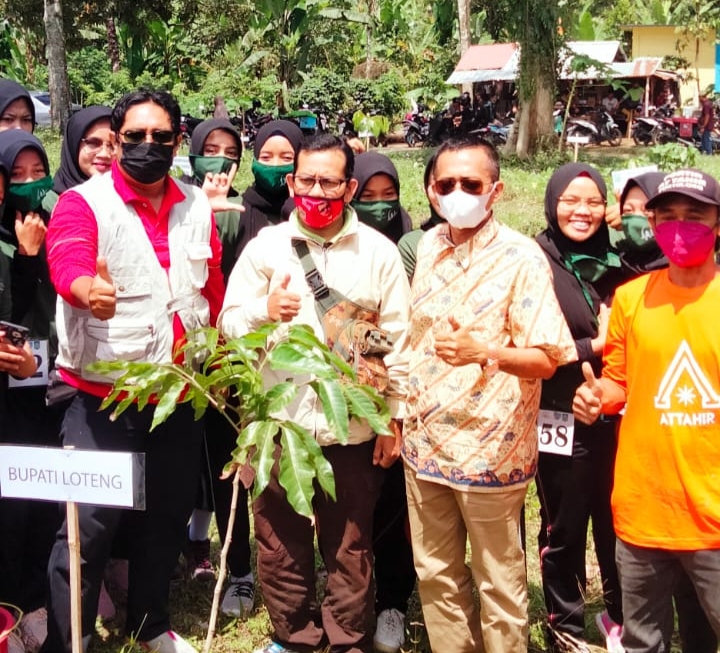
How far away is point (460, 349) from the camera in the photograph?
2736 mm

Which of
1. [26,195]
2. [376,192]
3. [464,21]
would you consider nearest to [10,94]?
[26,195]

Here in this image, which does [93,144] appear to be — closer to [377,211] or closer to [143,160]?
[143,160]

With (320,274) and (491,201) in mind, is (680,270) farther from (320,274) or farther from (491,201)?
(320,274)

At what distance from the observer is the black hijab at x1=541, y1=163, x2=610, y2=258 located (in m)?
3.46

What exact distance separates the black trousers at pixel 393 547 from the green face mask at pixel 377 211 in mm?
1020

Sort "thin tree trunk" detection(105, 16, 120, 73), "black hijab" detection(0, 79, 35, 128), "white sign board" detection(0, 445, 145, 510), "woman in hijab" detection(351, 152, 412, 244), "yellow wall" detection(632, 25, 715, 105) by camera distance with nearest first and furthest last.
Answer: "white sign board" detection(0, 445, 145, 510)
"woman in hijab" detection(351, 152, 412, 244)
"black hijab" detection(0, 79, 35, 128)
"thin tree trunk" detection(105, 16, 120, 73)
"yellow wall" detection(632, 25, 715, 105)

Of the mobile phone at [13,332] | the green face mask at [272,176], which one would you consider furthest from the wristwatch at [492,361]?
the green face mask at [272,176]

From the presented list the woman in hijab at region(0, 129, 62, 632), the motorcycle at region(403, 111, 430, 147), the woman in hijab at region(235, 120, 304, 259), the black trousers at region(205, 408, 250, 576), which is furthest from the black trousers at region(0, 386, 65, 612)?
the motorcycle at region(403, 111, 430, 147)

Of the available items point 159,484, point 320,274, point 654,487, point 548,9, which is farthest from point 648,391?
point 548,9

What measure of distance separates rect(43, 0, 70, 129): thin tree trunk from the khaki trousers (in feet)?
54.0

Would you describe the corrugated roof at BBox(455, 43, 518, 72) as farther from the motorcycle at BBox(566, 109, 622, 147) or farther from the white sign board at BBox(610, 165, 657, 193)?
the white sign board at BBox(610, 165, 657, 193)

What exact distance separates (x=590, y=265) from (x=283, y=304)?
1256mm

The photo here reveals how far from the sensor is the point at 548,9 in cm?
1609

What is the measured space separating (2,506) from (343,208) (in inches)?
70.7
